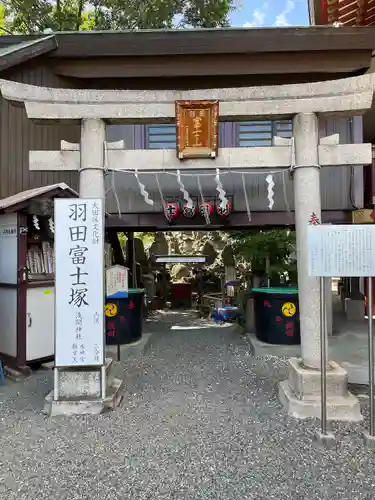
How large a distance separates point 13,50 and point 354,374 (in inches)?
338

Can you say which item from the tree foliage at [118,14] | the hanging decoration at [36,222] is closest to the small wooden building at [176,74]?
the hanging decoration at [36,222]

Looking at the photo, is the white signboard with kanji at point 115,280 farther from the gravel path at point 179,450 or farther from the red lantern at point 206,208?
the red lantern at point 206,208

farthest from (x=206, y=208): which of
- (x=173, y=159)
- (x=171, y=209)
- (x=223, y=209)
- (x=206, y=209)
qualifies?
(x=173, y=159)

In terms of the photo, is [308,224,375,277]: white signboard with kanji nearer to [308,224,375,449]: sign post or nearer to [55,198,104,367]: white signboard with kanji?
[308,224,375,449]: sign post

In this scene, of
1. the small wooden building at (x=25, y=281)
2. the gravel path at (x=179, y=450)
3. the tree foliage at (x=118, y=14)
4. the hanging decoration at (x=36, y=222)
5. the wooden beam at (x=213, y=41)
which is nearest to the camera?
the gravel path at (x=179, y=450)

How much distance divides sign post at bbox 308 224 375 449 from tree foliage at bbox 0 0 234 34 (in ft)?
49.5

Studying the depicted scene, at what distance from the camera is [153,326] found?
10891mm

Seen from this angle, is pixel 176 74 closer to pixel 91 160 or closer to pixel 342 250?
pixel 91 160

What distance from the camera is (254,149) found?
5.06 m

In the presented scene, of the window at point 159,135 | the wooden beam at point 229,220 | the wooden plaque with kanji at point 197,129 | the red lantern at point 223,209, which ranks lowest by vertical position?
the wooden beam at point 229,220

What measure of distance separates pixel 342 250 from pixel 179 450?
263 cm

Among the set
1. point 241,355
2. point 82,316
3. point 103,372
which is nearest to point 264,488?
point 103,372

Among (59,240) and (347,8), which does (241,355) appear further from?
(347,8)

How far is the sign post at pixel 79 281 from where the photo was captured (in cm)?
458
